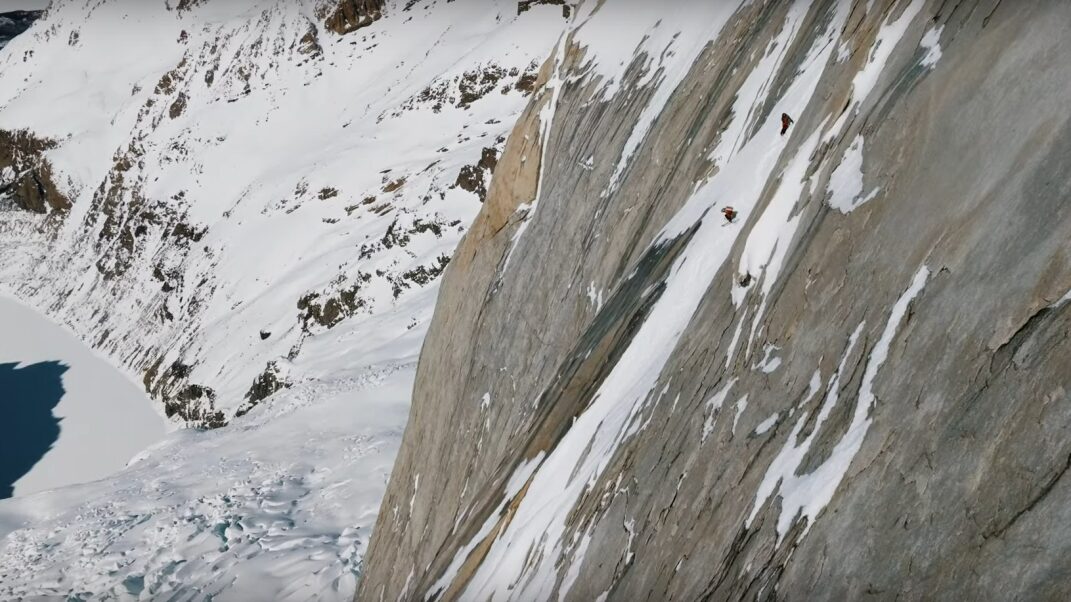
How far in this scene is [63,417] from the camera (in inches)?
2879

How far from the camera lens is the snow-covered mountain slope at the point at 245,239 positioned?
76.6 feet

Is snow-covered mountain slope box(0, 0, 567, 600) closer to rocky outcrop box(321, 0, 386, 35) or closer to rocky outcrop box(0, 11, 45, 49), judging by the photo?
rocky outcrop box(321, 0, 386, 35)

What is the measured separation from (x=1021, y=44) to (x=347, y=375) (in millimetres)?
37749

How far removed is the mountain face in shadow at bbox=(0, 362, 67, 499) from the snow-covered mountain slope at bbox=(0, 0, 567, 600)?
311 inches

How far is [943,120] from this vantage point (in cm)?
453

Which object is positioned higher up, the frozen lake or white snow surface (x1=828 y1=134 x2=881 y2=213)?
white snow surface (x1=828 y1=134 x2=881 y2=213)

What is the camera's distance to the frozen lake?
207ft

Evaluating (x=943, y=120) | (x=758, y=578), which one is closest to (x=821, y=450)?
(x=758, y=578)

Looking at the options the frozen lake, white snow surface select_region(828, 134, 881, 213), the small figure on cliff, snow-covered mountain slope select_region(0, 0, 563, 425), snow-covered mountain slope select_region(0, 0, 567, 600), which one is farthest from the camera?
the frozen lake

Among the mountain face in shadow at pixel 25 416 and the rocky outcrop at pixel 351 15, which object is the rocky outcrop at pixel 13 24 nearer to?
the rocky outcrop at pixel 351 15

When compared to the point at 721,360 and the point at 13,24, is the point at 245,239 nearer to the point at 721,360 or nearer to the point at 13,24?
the point at 721,360

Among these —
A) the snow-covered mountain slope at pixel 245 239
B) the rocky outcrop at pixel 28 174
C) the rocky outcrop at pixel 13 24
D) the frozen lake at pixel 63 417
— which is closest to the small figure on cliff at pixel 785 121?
the snow-covered mountain slope at pixel 245 239

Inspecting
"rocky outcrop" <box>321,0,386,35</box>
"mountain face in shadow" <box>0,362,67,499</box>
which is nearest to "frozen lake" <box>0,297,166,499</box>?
"mountain face in shadow" <box>0,362,67,499</box>


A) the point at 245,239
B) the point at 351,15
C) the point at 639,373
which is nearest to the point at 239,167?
the point at 245,239
